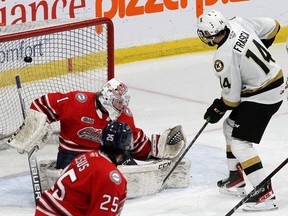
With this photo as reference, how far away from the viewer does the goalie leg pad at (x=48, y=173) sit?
535 centimetres

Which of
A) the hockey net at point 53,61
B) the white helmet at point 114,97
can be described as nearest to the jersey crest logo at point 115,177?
the white helmet at point 114,97

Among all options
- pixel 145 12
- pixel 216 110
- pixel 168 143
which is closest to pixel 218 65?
pixel 216 110

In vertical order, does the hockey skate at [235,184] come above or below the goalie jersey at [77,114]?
below

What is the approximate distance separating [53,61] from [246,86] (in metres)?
1.76

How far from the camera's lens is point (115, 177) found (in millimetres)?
3670

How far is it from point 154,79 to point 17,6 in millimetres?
1189

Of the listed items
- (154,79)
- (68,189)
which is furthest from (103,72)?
(68,189)

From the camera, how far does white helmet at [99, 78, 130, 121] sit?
511 cm

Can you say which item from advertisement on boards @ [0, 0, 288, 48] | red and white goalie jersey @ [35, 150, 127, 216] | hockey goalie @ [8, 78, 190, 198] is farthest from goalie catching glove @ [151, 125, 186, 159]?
advertisement on boards @ [0, 0, 288, 48]

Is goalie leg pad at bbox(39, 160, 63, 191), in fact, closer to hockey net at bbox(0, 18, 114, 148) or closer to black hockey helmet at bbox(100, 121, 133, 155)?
hockey net at bbox(0, 18, 114, 148)

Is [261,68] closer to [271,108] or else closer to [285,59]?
[271,108]

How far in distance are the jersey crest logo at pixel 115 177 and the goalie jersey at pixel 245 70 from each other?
5.16 feet

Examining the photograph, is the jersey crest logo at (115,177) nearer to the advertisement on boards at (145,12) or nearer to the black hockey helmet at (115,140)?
the black hockey helmet at (115,140)

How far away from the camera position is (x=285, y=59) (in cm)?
841
